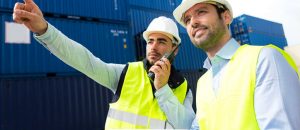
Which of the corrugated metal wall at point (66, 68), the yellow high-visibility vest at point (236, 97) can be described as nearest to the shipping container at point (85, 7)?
the corrugated metal wall at point (66, 68)

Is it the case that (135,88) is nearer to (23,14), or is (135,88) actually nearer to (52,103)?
(23,14)

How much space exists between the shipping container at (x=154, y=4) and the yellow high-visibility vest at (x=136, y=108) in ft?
32.6

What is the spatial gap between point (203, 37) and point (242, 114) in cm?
76

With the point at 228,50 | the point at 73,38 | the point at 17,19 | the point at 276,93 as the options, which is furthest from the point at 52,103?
the point at 276,93

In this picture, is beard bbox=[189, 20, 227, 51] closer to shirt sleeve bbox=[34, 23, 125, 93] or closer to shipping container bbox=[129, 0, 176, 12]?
shirt sleeve bbox=[34, 23, 125, 93]

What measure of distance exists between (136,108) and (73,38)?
764 cm

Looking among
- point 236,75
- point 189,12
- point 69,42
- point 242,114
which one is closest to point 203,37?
point 189,12

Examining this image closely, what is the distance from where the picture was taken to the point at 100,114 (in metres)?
9.02

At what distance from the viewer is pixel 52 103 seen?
26.9 feet

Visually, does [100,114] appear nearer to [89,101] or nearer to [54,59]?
[89,101]


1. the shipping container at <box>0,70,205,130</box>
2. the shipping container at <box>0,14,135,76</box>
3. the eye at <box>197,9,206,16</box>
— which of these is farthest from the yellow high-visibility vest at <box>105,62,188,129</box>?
the shipping container at <box>0,14,135,76</box>

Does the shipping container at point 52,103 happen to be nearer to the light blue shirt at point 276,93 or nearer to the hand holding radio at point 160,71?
the hand holding radio at point 160,71

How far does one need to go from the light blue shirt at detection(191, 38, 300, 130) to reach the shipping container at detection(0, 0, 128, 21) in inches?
363

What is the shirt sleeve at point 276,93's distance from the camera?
1254 mm
